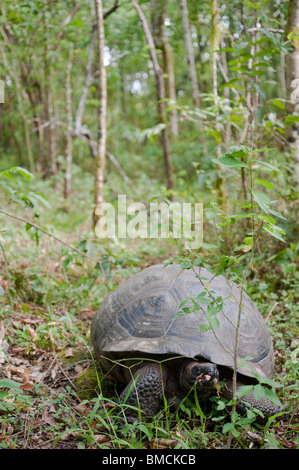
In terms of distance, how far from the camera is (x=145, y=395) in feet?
8.02

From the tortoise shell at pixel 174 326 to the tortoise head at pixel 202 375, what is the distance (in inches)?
2.3

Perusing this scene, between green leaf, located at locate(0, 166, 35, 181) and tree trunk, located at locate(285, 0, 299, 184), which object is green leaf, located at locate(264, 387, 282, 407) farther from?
tree trunk, located at locate(285, 0, 299, 184)

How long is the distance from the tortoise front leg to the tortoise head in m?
0.19

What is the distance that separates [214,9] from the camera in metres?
4.94

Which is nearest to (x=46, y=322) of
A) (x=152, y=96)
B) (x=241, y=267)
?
(x=241, y=267)

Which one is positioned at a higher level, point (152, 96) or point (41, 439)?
point (152, 96)

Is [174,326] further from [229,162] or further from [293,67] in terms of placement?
[293,67]

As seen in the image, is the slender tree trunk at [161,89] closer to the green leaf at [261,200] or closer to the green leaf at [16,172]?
the green leaf at [16,172]

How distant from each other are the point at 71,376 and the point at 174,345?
3.32ft

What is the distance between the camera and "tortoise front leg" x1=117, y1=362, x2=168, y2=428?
8.02ft

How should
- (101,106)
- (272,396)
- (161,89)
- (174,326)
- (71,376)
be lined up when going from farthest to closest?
(161,89), (101,106), (71,376), (174,326), (272,396)

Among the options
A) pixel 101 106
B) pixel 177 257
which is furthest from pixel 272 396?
pixel 101 106

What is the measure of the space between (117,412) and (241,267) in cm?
233

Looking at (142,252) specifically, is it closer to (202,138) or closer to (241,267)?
(241,267)
